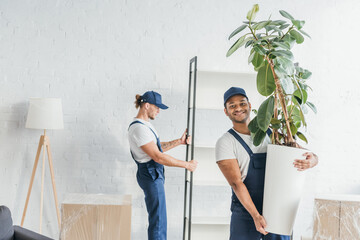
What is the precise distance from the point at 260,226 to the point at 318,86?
7.91ft

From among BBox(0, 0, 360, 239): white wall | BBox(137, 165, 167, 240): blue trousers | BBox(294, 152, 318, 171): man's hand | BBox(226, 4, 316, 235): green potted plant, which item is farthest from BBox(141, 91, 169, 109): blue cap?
BBox(294, 152, 318, 171): man's hand

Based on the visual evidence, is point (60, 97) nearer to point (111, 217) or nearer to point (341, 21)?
point (111, 217)

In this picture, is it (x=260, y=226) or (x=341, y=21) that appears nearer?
(x=260, y=226)

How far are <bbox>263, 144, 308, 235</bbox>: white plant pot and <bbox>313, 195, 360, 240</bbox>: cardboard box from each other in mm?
224

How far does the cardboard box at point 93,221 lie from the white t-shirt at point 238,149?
89 cm

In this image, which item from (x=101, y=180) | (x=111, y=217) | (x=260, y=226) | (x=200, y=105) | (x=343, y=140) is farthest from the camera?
(x=343, y=140)

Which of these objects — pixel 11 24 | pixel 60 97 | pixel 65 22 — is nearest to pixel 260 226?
pixel 60 97

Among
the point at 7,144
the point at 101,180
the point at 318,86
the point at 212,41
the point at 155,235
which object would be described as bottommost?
the point at 155,235

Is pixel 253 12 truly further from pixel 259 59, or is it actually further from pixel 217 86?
pixel 217 86

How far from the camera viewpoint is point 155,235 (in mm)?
3711

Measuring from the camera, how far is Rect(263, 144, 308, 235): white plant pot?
98.7 inches

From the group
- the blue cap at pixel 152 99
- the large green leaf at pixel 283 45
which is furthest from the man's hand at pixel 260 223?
the blue cap at pixel 152 99

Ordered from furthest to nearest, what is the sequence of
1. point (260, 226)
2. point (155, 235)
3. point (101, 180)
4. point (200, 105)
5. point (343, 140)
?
point (343, 140) < point (101, 180) < point (200, 105) < point (155, 235) < point (260, 226)

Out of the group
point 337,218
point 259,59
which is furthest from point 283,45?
point 337,218
